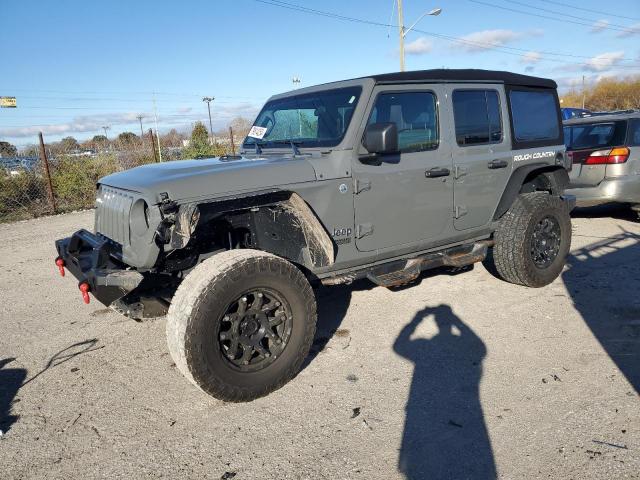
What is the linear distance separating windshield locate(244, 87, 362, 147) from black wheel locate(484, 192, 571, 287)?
2.07 meters

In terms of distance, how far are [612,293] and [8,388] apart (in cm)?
522

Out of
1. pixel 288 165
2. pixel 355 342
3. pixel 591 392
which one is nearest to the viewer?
pixel 591 392

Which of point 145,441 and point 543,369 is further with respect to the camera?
point 543,369

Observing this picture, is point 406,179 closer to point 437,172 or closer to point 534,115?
point 437,172

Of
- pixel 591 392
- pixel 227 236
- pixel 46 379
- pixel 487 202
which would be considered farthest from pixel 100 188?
pixel 591 392

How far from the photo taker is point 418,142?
12.8 ft

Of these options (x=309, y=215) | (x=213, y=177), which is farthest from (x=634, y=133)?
(x=213, y=177)

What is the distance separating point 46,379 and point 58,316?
4.45ft

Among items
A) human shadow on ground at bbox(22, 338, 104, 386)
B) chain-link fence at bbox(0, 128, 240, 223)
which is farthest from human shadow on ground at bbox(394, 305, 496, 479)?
chain-link fence at bbox(0, 128, 240, 223)

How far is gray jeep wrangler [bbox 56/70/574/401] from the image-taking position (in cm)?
292

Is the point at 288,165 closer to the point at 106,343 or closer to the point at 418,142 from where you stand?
the point at 418,142

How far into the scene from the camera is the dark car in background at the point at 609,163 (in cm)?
701

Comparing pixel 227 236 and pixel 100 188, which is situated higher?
pixel 100 188

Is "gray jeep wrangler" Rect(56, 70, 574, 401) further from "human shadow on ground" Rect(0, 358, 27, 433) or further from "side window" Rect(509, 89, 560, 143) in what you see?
"human shadow on ground" Rect(0, 358, 27, 433)
